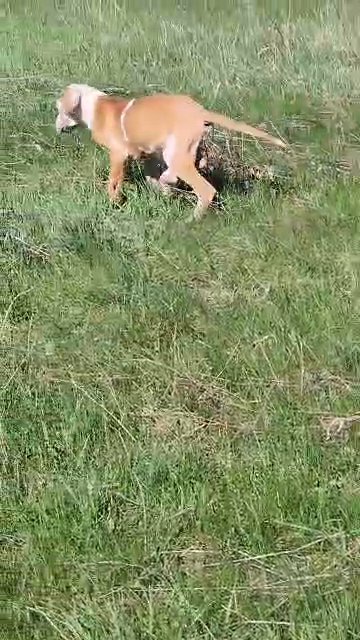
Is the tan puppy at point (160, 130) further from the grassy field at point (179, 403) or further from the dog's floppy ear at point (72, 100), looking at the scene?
the grassy field at point (179, 403)

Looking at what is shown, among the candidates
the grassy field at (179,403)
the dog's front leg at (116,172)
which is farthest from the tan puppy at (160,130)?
the grassy field at (179,403)

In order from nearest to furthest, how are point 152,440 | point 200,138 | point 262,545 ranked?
point 262,545, point 152,440, point 200,138

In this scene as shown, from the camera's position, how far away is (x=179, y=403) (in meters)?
3.33

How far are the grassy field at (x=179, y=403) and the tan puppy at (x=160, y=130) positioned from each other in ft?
0.60

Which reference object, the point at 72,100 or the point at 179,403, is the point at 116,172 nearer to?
the point at 72,100

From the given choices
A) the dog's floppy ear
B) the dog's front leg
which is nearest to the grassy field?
the dog's front leg

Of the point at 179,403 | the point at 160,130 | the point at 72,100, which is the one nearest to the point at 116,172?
the point at 160,130

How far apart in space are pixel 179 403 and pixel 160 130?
272cm

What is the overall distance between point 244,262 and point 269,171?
1.50 m

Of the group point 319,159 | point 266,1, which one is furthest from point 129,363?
point 266,1

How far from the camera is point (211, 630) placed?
2324 mm

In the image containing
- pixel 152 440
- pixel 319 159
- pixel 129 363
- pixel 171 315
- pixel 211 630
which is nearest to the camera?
pixel 211 630

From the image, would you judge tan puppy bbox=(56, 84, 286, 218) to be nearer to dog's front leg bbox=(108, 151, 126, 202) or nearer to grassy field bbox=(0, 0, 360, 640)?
dog's front leg bbox=(108, 151, 126, 202)

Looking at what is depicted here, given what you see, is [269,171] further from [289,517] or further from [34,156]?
[289,517]
